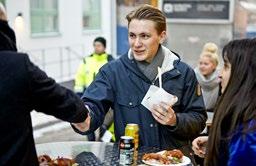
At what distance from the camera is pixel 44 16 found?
1841 cm

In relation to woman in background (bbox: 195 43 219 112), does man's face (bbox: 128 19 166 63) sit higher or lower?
higher

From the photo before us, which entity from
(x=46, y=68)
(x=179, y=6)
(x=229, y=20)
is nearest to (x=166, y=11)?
(x=179, y=6)

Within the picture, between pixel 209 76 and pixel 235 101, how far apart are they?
13.2 feet

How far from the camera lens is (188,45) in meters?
7.98

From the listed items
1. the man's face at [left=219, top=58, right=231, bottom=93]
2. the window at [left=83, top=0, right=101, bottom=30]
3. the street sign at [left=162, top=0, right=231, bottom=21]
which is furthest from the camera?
the window at [left=83, top=0, right=101, bottom=30]

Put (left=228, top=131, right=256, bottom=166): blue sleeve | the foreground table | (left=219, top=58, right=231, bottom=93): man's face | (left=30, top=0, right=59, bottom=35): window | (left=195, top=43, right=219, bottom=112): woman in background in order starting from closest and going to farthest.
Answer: (left=228, top=131, right=256, bottom=166): blue sleeve, (left=219, top=58, right=231, bottom=93): man's face, the foreground table, (left=195, top=43, right=219, bottom=112): woman in background, (left=30, top=0, right=59, bottom=35): window

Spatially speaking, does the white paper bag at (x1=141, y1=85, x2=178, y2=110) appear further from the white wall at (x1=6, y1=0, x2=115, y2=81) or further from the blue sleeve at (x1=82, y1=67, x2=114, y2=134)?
the white wall at (x1=6, y1=0, x2=115, y2=81)

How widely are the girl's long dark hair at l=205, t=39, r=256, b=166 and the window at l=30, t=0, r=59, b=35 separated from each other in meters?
15.4

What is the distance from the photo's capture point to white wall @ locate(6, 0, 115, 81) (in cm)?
1622

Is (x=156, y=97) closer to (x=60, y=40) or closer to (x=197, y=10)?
(x=197, y=10)

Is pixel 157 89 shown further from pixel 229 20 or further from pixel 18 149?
pixel 229 20

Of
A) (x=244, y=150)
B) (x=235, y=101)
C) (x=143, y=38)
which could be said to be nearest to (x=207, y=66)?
(x=143, y=38)

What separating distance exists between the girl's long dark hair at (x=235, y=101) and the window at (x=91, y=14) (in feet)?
61.9

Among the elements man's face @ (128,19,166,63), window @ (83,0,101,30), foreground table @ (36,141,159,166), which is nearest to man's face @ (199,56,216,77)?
foreground table @ (36,141,159,166)
